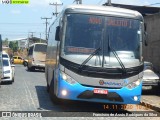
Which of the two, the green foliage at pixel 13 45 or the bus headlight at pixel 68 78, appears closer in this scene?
the bus headlight at pixel 68 78

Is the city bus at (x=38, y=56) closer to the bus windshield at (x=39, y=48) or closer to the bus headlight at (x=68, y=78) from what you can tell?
the bus windshield at (x=39, y=48)

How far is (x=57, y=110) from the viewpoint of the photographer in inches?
489

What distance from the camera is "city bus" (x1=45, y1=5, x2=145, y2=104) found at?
11.7 m

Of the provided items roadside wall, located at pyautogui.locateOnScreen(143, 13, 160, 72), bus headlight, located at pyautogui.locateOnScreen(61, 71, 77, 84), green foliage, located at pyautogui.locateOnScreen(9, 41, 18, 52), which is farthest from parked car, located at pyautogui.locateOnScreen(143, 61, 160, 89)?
green foliage, located at pyautogui.locateOnScreen(9, 41, 18, 52)

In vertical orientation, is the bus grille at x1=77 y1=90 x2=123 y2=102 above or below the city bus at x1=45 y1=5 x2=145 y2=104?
below

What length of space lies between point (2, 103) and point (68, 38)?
3.68 metres

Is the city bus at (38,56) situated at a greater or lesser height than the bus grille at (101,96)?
lesser

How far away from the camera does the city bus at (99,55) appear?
11672mm

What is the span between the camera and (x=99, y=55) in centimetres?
1186

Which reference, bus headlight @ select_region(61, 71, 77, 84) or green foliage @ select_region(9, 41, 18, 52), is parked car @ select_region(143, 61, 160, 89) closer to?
bus headlight @ select_region(61, 71, 77, 84)

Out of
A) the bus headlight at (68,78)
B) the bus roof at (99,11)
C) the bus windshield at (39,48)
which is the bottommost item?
the bus windshield at (39,48)

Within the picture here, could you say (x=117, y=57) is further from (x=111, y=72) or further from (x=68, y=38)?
(x=68, y=38)

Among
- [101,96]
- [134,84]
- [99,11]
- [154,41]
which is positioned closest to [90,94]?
[101,96]

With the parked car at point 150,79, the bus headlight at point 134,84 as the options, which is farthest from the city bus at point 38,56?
the bus headlight at point 134,84
